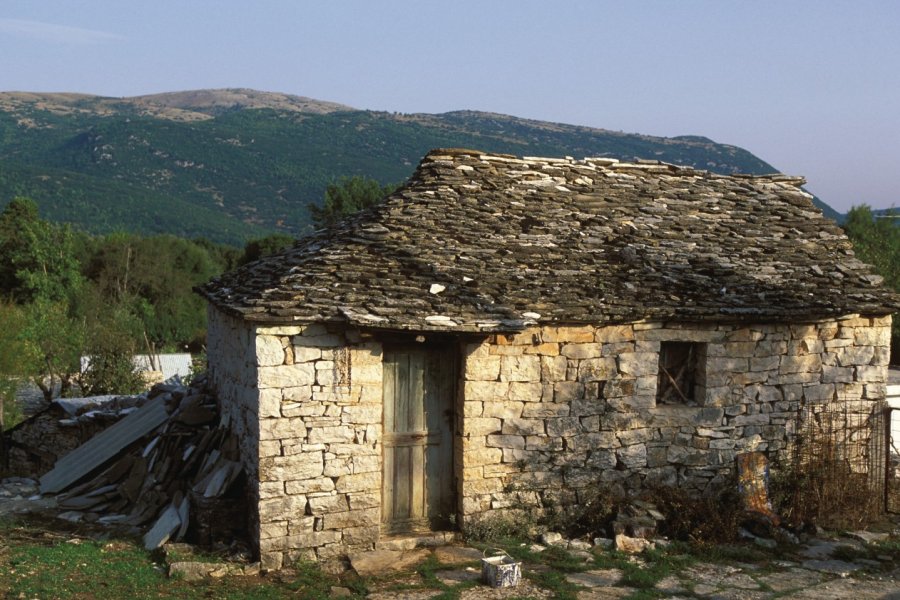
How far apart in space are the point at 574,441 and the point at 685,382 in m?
1.69

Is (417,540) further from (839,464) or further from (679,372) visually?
(839,464)

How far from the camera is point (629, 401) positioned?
29.0 ft

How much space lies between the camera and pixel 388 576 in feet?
24.1

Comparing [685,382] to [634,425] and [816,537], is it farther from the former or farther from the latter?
[816,537]

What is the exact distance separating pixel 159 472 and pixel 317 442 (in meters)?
2.72

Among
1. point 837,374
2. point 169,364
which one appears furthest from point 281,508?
point 169,364

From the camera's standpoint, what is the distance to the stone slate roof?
7.95 meters

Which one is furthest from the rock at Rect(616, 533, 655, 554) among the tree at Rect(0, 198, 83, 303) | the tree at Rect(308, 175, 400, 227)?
the tree at Rect(0, 198, 83, 303)

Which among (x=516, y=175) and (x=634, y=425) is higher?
(x=516, y=175)

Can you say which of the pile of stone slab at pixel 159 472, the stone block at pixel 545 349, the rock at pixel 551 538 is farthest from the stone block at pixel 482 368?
the pile of stone slab at pixel 159 472

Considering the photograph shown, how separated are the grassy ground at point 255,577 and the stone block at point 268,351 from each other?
1.94m

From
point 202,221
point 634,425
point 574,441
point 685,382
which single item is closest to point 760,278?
point 685,382

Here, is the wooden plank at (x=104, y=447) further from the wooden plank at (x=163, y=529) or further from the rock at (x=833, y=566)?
the rock at (x=833, y=566)

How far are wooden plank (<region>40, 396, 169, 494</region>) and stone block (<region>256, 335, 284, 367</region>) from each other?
371 centimetres
